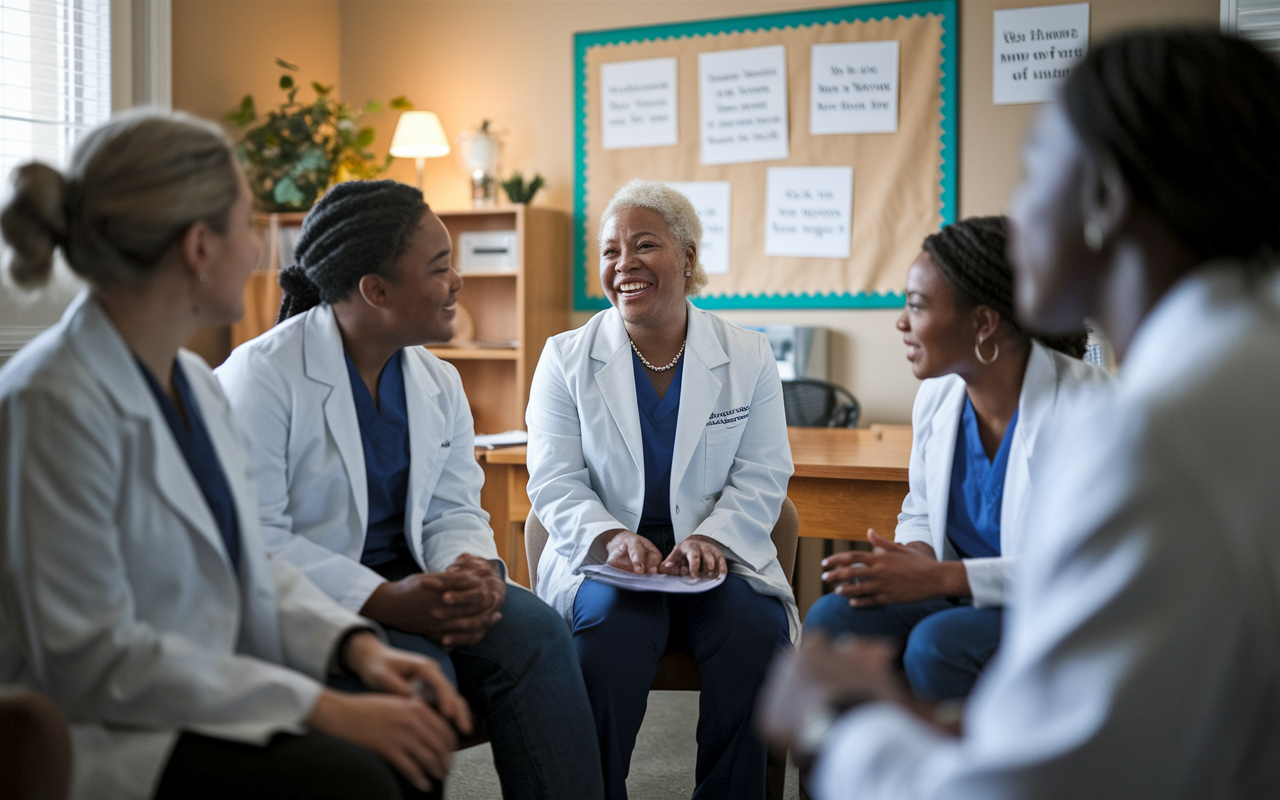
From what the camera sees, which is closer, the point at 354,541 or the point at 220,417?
the point at 220,417

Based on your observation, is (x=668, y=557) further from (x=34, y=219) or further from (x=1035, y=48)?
(x=1035, y=48)

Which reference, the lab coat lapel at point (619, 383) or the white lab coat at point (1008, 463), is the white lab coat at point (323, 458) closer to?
the lab coat lapel at point (619, 383)

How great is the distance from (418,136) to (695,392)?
3238 millimetres

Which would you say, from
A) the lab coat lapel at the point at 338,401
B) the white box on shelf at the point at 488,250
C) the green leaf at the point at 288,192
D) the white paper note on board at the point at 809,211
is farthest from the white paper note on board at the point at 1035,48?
the lab coat lapel at the point at 338,401

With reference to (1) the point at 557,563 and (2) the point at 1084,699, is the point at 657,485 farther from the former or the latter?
(2) the point at 1084,699

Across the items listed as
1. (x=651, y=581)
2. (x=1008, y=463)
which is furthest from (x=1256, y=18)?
(x=651, y=581)

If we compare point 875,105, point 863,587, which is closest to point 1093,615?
point 863,587

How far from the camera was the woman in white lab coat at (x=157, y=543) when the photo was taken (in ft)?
3.34

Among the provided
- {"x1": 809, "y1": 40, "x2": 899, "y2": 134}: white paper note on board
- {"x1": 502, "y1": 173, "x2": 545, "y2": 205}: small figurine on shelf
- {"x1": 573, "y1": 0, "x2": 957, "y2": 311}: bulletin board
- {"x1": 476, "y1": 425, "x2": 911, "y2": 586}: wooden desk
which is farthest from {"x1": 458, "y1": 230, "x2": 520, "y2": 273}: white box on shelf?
{"x1": 476, "y1": 425, "x2": 911, "y2": 586}: wooden desk

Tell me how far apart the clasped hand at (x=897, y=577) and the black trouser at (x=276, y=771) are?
78 cm

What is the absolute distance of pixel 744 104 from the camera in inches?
182

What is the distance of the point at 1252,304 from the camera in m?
0.74

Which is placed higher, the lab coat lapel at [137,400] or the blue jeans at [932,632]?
the lab coat lapel at [137,400]

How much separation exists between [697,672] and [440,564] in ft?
1.74
